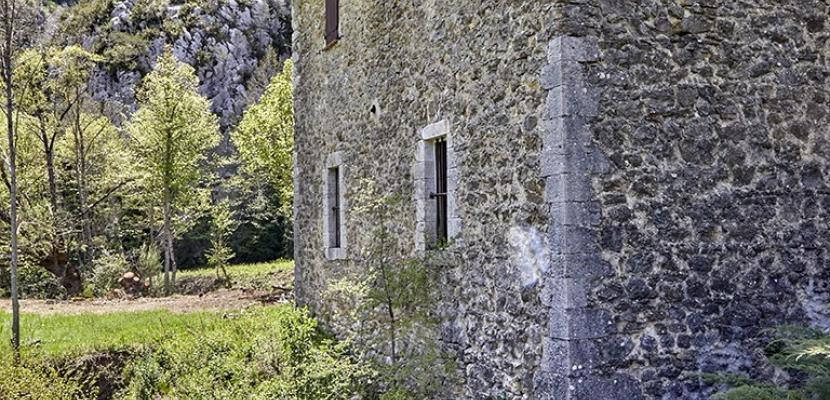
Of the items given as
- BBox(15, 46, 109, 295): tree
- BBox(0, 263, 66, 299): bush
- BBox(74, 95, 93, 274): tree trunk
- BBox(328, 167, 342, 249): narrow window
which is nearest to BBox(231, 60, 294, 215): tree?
BBox(15, 46, 109, 295): tree

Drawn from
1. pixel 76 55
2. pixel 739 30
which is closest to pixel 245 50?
pixel 76 55

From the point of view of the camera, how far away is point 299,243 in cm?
1320

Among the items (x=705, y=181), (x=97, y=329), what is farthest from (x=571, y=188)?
(x=97, y=329)

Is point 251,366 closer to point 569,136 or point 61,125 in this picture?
point 569,136

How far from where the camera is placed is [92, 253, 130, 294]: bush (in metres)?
22.7

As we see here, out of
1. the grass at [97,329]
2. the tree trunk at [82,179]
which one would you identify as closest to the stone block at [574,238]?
the grass at [97,329]

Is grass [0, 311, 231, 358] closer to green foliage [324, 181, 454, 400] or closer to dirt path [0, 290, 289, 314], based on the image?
dirt path [0, 290, 289, 314]

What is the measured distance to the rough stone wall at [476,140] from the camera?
21.2ft

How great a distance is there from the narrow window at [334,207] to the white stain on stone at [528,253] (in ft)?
17.6

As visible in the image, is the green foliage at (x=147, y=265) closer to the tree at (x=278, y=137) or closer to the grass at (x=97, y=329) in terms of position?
the tree at (x=278, y=137)

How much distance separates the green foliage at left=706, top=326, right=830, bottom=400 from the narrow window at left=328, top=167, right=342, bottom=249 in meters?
6.61

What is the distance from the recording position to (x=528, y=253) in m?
6.46

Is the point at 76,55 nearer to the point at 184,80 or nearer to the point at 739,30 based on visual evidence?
the point at 184,80

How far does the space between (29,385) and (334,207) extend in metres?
4.79
